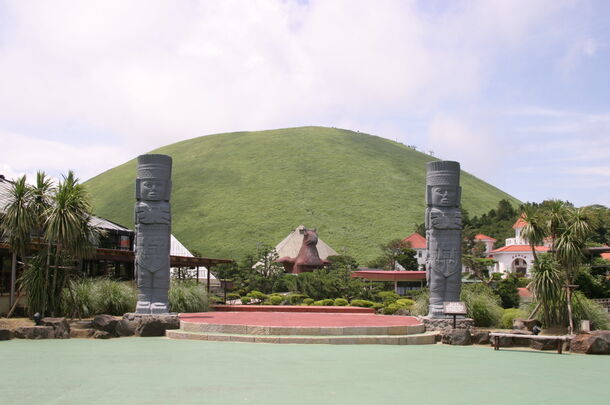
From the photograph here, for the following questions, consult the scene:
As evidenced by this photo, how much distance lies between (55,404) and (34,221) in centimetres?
1268

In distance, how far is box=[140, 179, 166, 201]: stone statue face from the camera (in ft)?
62.1

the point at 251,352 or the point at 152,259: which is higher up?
the point at 152,259

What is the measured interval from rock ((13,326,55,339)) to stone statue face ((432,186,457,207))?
1129cm

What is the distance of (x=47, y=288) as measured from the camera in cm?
1916

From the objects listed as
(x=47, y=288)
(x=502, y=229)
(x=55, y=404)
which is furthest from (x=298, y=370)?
(x=502, y=229)

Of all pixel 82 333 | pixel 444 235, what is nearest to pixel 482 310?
pixel 444 235

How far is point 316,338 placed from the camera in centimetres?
1559

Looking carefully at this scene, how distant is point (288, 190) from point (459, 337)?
90549mm

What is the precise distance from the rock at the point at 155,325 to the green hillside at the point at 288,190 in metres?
63.3

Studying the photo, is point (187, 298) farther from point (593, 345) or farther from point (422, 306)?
point (593, 345)

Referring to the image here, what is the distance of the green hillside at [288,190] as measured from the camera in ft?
297

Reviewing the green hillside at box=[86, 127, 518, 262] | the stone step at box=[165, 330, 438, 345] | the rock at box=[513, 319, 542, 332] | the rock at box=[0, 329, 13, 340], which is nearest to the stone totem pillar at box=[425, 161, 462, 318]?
the rock at box=[513, 319, 542, 332]

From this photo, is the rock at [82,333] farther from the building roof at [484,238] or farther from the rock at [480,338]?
the building roof at [484,238]

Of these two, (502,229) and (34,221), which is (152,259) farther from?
(502,229)
